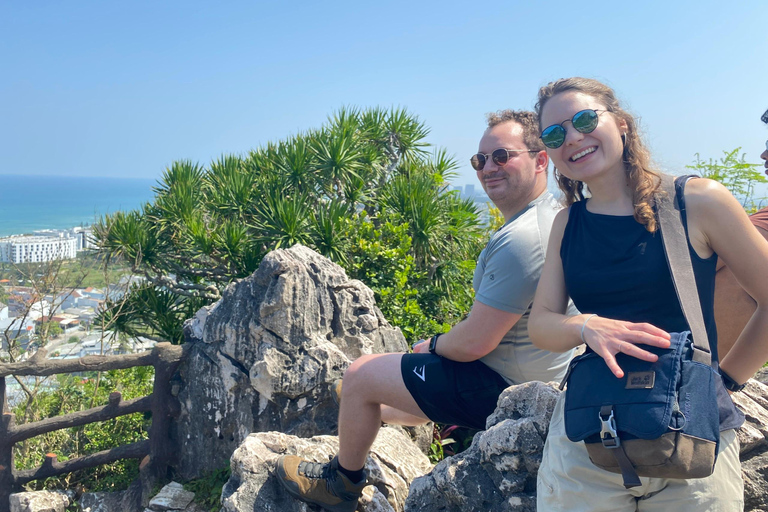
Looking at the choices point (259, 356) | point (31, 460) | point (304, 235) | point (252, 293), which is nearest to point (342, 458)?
point (259, 356)

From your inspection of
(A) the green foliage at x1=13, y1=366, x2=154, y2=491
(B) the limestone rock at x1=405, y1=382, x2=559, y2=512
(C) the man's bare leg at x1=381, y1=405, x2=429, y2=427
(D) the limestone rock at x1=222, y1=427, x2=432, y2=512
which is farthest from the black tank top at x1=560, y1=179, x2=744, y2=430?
(A) the green foliage at x1=13, y1=366, x2=154, y2=491

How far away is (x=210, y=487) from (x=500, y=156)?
277 centimetres

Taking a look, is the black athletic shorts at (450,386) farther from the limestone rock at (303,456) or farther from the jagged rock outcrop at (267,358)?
the jagged rock outcrop at (267,358)

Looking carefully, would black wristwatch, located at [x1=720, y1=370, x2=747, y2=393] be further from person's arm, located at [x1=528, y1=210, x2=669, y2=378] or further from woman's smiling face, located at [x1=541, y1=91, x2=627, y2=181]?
woman's smiling face, located at [x1=541, y1=91, x2=627, y2=181]

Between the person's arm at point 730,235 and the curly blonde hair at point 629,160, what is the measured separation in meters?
0.11

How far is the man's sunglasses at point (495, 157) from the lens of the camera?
9.32 feet

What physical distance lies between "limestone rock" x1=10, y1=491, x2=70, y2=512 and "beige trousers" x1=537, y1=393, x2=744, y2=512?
11.7 feet

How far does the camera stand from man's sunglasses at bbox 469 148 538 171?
9.32ft

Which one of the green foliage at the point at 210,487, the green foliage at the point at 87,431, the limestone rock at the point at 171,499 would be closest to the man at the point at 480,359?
the green foliage at the point at 210,487

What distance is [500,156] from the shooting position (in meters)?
2.85

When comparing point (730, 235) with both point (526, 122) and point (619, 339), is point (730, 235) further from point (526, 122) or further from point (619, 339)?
point (526, 122)

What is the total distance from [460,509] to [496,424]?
379 millimetres

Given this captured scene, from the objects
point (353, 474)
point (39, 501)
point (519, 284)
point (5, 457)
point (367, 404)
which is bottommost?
point (39, 501)

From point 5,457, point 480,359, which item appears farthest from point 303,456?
point 5,457
